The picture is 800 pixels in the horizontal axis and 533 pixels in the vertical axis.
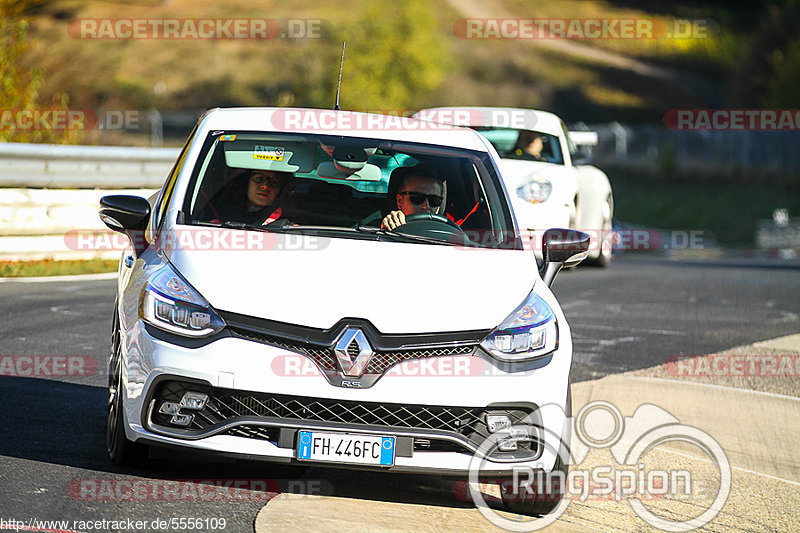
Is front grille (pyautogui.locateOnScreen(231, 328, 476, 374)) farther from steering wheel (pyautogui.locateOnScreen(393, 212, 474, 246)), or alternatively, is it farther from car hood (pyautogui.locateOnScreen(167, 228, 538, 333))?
steering wheel (pyautogui.locateOnScreen(393, 212, 474, 246))

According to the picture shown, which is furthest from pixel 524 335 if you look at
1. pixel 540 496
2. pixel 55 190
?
pixel 55 190

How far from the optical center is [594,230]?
16.2 m

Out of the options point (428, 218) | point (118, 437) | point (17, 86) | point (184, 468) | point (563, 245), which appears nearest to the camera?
point (118, 437)

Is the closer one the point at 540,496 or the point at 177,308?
the point at 177,308

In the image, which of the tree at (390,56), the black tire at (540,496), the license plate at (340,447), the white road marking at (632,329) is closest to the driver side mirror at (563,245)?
the black tire at (540,496)

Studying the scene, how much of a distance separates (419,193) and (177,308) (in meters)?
1.82

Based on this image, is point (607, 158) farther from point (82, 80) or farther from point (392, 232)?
point (392, 232)

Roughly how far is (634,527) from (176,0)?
106 m

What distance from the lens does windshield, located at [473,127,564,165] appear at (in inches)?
579

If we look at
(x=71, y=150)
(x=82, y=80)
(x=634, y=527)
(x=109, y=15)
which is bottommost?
(x=634, y=527)

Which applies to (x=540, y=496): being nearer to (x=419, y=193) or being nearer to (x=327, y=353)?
(x=327, y=353)

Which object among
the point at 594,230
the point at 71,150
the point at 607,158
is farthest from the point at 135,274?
the point at 607,158

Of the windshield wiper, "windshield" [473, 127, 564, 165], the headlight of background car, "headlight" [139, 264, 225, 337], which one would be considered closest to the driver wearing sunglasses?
the windshield wiper

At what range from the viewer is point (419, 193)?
6559 mm
